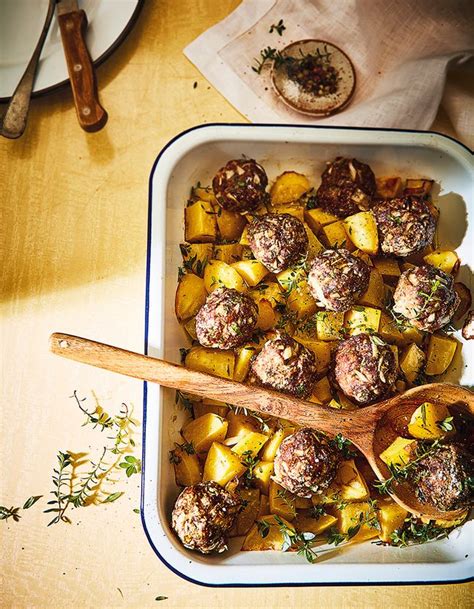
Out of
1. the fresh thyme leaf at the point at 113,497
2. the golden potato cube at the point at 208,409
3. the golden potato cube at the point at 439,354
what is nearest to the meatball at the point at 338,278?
the golden potato cube at the point at 439,354

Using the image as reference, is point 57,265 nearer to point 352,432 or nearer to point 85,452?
point 85,452

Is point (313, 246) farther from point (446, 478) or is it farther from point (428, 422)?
point (446, 478)

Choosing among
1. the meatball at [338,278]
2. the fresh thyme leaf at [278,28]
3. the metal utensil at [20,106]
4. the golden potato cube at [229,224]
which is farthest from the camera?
the fresh thyme leaf at [278,28]

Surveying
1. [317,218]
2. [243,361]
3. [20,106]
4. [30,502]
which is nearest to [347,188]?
[317,218]

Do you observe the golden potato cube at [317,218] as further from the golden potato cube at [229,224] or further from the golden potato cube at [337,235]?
the golden potato cube at [229,224]

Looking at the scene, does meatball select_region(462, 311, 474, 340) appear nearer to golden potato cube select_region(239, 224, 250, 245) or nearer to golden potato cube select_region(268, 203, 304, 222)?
golden potato cube select_region(268, 203, 304, 222)

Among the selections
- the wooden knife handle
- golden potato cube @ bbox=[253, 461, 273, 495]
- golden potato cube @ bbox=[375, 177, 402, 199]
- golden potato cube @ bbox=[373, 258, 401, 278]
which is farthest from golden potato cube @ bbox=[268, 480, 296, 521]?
the wooden knife handle
